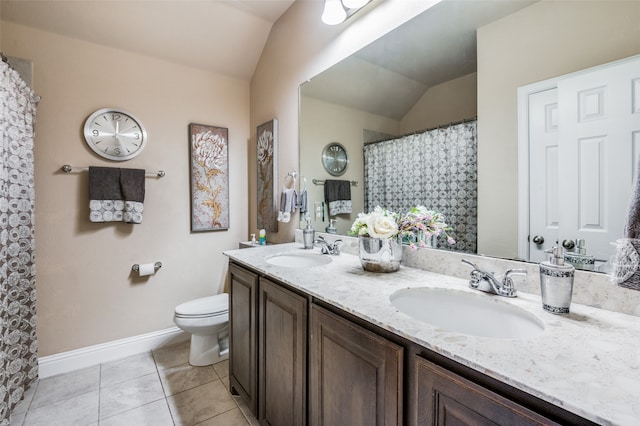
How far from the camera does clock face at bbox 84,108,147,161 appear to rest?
2064 millimetres

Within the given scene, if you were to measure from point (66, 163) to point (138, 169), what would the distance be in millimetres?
430

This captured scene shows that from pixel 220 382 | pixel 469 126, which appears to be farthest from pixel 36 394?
pixel 469 126

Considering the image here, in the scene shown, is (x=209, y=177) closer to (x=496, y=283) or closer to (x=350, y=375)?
(x=350, y=375)

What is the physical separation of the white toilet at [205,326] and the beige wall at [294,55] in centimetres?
72

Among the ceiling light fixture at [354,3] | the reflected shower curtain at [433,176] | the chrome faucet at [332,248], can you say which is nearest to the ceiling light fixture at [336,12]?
the ceiling light fixture at [354,3]

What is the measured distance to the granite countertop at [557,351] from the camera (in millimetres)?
453

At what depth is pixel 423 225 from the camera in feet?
4.09

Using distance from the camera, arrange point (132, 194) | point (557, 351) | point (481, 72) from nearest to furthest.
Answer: point (557, 351) → point (481, 72) → point (132, 194)

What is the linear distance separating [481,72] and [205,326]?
2184mm

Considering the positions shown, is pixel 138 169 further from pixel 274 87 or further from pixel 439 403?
pixel 439 403

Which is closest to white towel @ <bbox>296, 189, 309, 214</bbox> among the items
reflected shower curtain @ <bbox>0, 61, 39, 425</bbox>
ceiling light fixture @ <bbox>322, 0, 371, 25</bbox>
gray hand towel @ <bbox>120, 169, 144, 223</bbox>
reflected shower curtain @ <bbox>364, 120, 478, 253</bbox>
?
reflected shower curtain @ <bbox>364, 120, 478, 253</bbox>

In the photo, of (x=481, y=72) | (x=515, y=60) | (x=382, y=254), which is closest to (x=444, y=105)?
(x=481, y=72)

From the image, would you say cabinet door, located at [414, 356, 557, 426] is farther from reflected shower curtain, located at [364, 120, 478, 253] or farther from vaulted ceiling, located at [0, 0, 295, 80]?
vaulted ceiling, located at [0, 0, 295, 80]

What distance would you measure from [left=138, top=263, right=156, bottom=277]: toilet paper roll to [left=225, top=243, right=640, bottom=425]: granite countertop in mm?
1810
